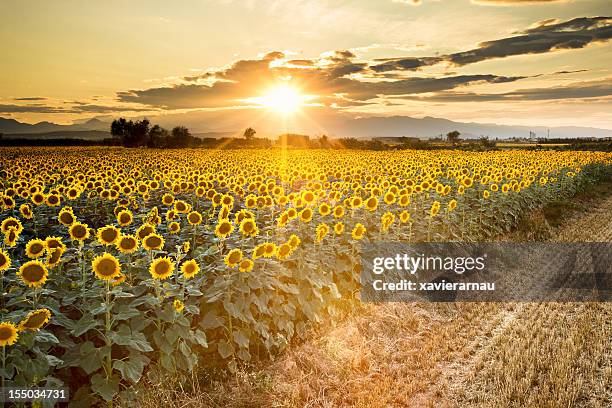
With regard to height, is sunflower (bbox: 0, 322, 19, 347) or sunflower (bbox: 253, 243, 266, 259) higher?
sunflower (bbox: 253, 243, 266, 259)

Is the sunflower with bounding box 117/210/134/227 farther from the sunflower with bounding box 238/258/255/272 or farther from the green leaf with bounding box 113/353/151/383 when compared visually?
the green leaf with bounding box 113/353/151/383

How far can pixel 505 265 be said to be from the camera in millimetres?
11828

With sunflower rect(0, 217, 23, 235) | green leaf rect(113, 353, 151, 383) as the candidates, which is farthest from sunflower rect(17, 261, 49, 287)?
sunflower rect(0, 217, 23, 235)

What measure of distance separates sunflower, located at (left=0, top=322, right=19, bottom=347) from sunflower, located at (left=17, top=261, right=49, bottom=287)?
58 centimetres

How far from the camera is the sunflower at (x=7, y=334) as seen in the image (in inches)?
163

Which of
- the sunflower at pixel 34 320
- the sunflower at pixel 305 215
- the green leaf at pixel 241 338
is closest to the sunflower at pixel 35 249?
the sunflower at pixel 34 320

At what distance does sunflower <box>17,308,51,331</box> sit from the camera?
4315mm

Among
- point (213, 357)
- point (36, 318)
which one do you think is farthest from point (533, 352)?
point (36, 318)

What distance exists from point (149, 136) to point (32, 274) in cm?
8895

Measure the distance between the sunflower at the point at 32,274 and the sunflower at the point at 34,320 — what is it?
1.27 feet

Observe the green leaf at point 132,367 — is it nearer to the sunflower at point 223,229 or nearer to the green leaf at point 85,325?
the green leaf at point 85,325

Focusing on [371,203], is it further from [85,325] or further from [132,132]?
[132,132]

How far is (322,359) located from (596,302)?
6.35 metres

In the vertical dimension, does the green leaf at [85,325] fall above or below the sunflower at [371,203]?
below
